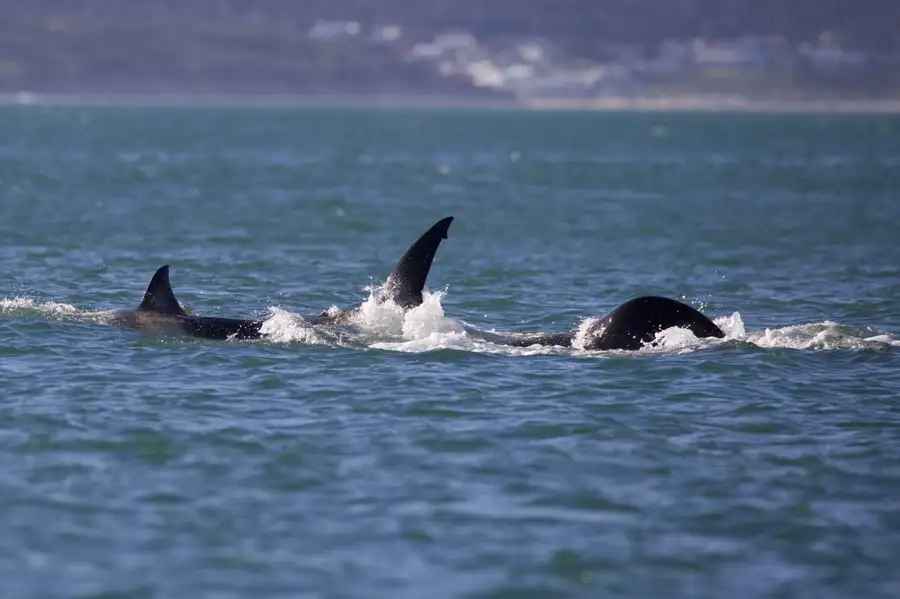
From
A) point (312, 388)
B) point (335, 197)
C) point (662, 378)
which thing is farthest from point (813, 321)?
point (335, 197)

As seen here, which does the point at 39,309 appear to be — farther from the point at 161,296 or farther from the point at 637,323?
the point at 637,323

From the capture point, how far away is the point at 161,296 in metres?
21.7

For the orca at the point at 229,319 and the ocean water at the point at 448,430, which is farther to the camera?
the orca at the point at 229,319

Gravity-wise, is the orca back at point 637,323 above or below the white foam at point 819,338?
above

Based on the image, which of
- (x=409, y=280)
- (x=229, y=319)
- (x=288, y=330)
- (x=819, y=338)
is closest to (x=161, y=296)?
(x=229, y=319)

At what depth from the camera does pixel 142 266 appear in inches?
1241

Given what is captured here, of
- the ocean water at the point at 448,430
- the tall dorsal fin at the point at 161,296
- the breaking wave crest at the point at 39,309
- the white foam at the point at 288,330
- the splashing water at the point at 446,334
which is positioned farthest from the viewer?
the breaking wave crest at the point at 39,309

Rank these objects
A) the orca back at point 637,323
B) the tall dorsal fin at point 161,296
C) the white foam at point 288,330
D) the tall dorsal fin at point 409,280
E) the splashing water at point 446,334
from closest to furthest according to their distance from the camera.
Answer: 1. the orca back at point 637,323
2. the splashing water at point 446,334
3. the white foam at point 288,330
4. the tall dorsal fin at point 161,296
5. the tall dorsal fin at point 409,280

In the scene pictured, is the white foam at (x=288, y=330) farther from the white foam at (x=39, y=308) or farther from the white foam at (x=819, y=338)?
the white foam at (x=819, y=338)

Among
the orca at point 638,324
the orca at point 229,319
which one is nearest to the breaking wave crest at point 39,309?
the orca at point 229,319

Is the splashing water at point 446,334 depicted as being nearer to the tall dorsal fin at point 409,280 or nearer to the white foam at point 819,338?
the white foam at point 819,338

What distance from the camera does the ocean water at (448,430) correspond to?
12.6 m

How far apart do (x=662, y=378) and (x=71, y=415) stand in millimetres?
6865

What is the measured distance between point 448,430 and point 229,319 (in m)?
6.05
